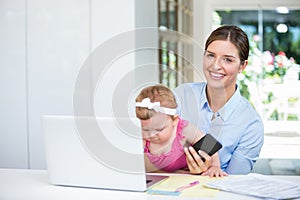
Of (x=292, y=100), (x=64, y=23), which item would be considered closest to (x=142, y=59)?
(x=64, y=23)

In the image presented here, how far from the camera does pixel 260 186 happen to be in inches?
65.2

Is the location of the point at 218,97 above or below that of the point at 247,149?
above

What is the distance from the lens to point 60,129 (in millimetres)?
1683

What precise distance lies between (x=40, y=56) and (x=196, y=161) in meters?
1.64

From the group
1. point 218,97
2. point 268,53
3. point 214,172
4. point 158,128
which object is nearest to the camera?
point 214,172

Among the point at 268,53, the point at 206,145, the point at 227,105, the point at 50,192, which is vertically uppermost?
the point at 268,53

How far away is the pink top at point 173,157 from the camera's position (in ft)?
6.85

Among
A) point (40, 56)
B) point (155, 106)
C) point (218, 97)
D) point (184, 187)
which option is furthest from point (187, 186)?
point (40, 56)

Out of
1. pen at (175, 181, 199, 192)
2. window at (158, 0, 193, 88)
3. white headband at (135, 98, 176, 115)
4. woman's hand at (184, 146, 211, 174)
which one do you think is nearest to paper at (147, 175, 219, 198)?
pen at (175, 181, 199, 192)

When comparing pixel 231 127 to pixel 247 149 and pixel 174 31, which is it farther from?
pixel 174 31

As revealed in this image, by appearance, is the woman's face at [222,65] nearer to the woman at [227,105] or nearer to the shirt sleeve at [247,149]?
the woman at [227,105]

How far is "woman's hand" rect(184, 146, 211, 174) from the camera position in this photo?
2.04m

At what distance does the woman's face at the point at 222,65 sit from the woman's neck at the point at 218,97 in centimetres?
2

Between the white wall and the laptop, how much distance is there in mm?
1559
